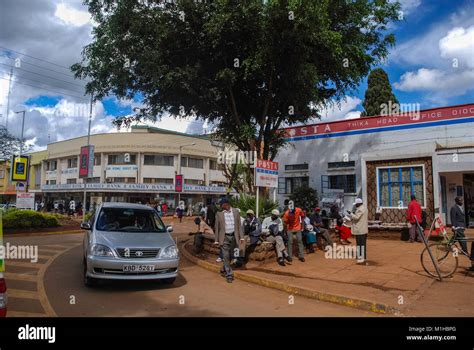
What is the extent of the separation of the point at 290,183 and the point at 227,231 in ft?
50.5

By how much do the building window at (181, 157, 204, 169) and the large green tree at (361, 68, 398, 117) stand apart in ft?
87.3

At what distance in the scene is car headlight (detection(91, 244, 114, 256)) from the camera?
6.55 m

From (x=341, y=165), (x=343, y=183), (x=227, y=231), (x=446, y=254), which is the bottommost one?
(x=446, y=254)

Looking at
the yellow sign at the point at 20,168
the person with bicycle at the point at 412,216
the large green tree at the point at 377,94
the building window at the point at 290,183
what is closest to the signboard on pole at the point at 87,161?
the yellow sign at the point at 20,168

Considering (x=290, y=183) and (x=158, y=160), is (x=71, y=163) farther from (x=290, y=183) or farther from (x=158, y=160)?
(x=290, y=183)

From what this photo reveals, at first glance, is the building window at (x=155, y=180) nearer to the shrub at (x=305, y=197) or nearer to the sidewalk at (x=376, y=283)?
the shrub at (x=305, y=197)

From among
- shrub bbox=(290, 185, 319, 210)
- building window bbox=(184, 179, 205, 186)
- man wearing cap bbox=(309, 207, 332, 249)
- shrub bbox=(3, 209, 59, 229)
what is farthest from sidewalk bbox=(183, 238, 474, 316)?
building window bbox=(184, 179, 205, 186)

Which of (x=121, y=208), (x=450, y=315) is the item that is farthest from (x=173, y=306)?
(x=450, y=315)

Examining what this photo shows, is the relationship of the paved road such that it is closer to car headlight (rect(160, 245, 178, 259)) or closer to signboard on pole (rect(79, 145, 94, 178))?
car headlight (rect(160, 245, 178, 259))

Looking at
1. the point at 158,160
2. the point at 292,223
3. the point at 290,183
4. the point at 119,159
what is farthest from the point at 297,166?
the point at 119,159

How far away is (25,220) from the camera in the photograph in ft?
55.7

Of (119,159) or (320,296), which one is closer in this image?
(320,296)
